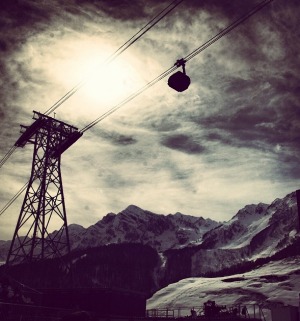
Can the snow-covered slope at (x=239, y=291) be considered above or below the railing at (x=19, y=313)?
above

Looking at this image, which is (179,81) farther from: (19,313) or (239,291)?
(239,291)

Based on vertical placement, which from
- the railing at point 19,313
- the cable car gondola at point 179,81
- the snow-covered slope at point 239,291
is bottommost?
the railing at point 19,313

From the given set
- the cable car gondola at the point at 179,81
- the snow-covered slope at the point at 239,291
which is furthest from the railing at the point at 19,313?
the snow-covered slope at the point at 239,291

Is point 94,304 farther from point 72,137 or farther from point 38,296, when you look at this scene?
point 72,137

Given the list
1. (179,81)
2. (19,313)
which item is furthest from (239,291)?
(179,81)

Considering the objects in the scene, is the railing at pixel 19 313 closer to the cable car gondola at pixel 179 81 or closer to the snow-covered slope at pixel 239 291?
the cable car gondola at pixel 179 81

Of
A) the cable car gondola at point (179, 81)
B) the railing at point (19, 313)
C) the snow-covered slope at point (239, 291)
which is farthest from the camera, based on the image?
the snow-covered slope at point (239, 291)

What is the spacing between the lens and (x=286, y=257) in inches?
6388

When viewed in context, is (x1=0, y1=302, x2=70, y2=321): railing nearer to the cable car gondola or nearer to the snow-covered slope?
the cable car gondola

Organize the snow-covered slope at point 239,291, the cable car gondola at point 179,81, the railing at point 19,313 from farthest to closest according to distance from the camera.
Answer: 1. the snow-covered slope at point 239,291
2. the railing at point 19,313
3. the cable car gondola at point 179,81

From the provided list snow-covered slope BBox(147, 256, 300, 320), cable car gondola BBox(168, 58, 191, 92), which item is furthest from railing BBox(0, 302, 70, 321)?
snow-covered slope BBox(147, 256, 300, 320)

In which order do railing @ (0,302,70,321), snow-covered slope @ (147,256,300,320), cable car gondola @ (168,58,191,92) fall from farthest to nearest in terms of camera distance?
snow-covered slope @ (147,256,300,320) → railing @ (0,302,70,321) → cable car gondola @ (168,58,191,92)

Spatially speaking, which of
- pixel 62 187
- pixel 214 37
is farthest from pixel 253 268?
pixel 214 37

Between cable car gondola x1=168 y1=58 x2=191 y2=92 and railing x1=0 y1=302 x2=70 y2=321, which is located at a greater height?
cable car gondola x1=168 y1=58 x2=191 y2=92
